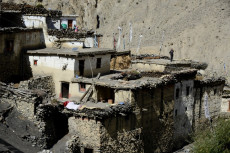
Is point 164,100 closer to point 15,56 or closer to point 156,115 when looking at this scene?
point 156,115

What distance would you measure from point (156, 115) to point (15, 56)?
1082 centimetres

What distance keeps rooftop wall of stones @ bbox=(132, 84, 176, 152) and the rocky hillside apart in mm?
28655

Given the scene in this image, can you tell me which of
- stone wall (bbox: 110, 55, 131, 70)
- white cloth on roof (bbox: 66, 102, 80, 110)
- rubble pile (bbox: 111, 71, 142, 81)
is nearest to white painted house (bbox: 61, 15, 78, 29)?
stone wall (bbox: 110, 55, 131, 70)

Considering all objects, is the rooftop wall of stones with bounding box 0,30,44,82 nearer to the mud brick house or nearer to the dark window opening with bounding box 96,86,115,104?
the mud brick house

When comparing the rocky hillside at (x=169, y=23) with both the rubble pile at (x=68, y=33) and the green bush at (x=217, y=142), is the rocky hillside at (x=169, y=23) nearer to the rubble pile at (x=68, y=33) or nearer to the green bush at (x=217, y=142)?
the rubble pile at (x=68, y=33)

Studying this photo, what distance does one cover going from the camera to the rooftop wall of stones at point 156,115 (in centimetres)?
3003

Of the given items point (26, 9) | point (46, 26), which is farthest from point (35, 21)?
point (26, 9)

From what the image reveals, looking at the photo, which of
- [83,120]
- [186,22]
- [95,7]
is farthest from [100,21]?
[83,120]

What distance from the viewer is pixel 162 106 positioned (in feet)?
108

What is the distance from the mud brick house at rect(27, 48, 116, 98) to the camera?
3138 centimetres

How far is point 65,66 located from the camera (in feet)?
104

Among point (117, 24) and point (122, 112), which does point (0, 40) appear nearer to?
point (122, 112)

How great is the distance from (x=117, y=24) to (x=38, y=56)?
67.8 m

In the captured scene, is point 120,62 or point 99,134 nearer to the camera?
point 99,134
